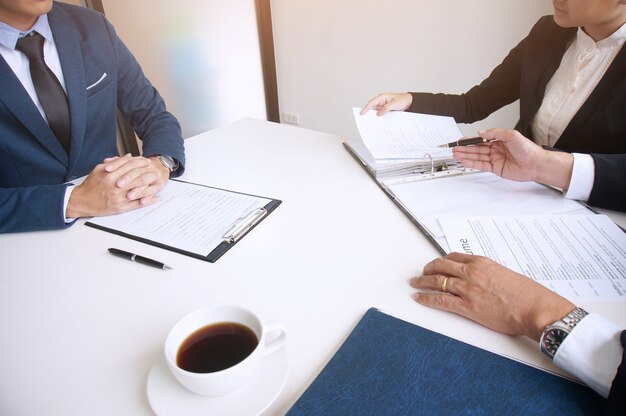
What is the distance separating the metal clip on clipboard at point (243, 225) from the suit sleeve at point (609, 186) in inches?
27.6

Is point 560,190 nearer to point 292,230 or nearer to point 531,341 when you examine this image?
point 531,341

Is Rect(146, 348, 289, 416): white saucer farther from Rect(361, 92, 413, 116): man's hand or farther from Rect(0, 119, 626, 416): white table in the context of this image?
Rect(361, 92, 413, 116): man's hand

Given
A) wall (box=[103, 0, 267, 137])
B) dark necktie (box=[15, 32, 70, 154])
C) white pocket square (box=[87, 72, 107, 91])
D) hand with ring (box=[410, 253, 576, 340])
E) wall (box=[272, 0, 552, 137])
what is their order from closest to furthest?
hand with ring (box=[410, 253, 576, 340]), dark necktie (box=[15, 32, 70, 154]), white pocket square (box=[87, 72, 107, 91]), wall (box=[272, 0, 552, 137]), wall (box=[103, 0, 267, 137])

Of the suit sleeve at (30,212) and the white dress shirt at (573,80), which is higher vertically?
the white dress shirt at (573,80)

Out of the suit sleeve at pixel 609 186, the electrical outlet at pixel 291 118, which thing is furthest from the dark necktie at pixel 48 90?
the electrical outlet at pixel 291 118

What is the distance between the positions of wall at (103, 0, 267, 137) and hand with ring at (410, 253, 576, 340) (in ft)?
9.20

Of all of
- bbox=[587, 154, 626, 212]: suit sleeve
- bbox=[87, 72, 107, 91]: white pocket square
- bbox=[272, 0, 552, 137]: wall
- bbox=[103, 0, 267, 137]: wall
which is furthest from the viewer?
bbox=[103, 0, 267, 137]: wall

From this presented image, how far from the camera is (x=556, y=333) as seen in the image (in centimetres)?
46

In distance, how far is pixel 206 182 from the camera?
995 mm

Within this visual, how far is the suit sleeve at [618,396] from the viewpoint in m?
0.39

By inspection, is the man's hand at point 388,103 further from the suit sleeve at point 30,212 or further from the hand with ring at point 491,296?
the suit sleeve at point 30,212

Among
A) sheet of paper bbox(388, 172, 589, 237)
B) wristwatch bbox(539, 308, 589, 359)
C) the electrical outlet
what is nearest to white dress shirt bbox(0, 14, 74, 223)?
sheet of paper bbox(388, 172, 589, 237)

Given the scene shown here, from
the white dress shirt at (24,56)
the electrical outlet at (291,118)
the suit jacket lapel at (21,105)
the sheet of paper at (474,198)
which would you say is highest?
the white dress shirt at (24,56)

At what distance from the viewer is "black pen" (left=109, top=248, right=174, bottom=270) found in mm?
667
